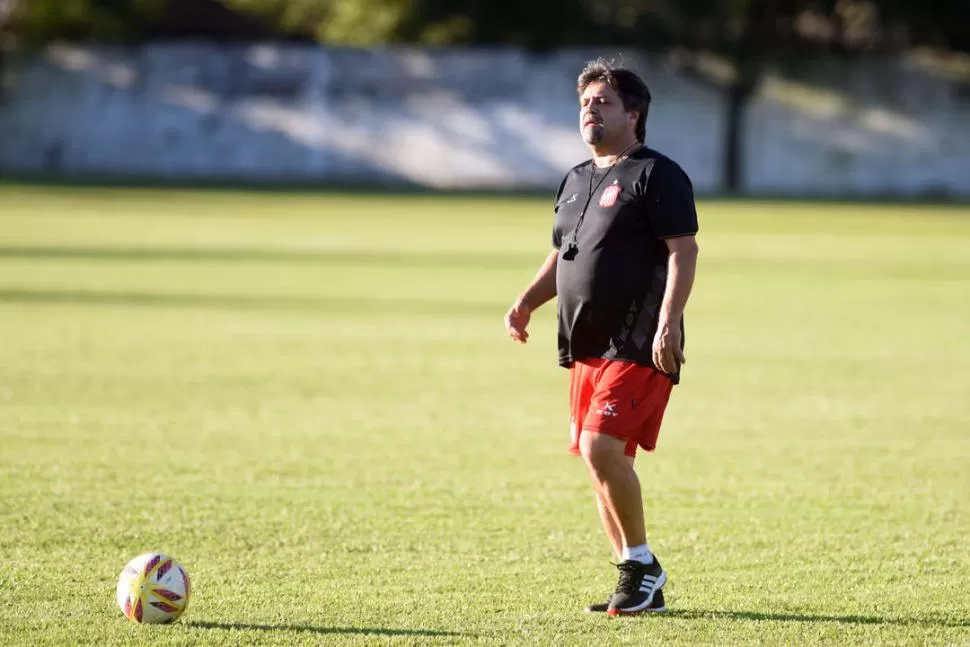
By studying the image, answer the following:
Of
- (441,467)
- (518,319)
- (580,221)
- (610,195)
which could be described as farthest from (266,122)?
(610,195)

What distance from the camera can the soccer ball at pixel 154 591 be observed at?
5906 millimetres

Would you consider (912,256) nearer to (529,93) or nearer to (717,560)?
(717,560)

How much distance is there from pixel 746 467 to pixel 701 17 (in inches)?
1896

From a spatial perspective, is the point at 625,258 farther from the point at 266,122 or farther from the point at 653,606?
Answer: the point at 266,122

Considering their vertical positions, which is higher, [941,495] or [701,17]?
[701,17]

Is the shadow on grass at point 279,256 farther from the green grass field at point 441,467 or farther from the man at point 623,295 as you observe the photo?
the man at point 623,295

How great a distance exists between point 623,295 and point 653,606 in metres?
1.25

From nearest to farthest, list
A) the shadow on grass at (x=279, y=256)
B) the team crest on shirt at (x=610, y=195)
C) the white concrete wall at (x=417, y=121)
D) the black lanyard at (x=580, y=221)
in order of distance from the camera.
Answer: the team crest on shirt at (x=610, y=195), the black lanyard at (x=580, y=221), the shadow on grass at (x=279, y=256), the white concrete wall at (x=417, y=121)

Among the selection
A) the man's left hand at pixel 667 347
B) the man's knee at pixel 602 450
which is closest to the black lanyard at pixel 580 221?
the man's left hand at pixel 667 347

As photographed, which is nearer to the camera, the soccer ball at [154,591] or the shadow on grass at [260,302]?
the soccer ball at [154,591]

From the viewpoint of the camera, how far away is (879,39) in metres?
59.1

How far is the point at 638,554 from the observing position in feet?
20.8

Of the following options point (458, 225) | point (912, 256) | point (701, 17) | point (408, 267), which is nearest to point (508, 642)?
point (408, 267)

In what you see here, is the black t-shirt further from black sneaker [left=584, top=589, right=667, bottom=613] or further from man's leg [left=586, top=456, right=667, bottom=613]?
black sneaker [left=584, top=589, right=667, bottom=613]
